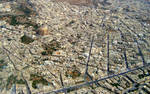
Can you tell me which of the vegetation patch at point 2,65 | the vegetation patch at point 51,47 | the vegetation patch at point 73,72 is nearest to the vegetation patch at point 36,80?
the vegetation patch at point 73,72

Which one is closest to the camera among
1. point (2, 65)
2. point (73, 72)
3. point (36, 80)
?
point (36, 80)

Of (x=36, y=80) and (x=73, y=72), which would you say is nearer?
(x=36, y=80)

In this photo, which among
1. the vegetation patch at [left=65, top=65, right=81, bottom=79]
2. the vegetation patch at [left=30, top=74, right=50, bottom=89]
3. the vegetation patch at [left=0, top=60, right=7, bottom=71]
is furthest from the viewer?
the vegetation patch at [left=0, top=60, right=7, bottom=71]

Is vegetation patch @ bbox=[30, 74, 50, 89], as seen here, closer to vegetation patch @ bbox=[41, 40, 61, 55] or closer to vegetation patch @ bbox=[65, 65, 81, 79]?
vegetation patch @ bbox=[65, 65, 81, 79]

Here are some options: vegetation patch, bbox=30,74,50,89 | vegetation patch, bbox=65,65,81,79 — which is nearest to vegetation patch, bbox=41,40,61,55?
vegetation patch, bbox=65,65,81,79

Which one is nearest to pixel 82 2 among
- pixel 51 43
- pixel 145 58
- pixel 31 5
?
pixel 31 5

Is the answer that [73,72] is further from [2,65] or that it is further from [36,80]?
[2,65]

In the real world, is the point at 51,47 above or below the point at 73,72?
above

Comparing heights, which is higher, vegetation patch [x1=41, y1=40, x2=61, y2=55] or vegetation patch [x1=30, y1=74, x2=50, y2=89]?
vegetation patch [x1=41, y1=40, x2=61, y2=55]

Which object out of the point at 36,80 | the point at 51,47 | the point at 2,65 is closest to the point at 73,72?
the point at 36,80

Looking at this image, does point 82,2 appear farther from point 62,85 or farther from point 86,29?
point 62,85

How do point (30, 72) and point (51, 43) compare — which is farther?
point (51, 43)
